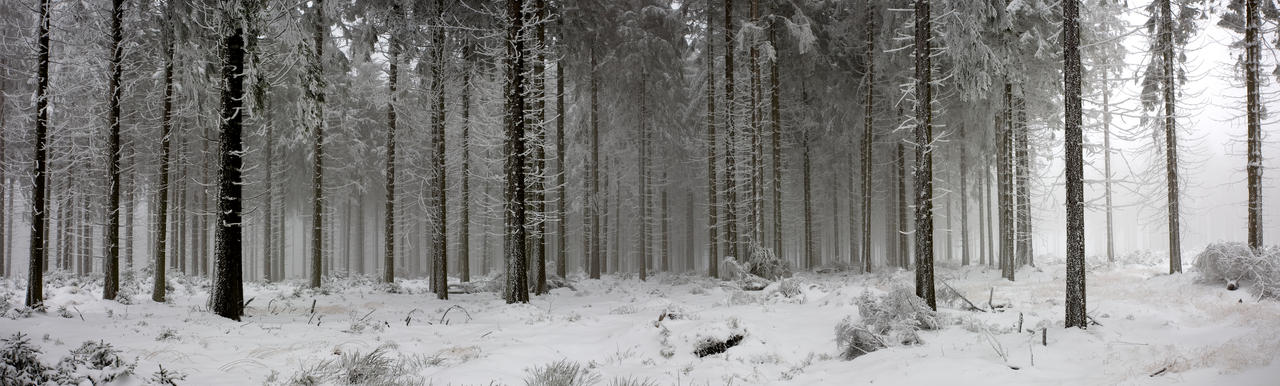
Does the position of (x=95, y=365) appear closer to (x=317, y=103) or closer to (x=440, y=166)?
(x=317, y=103)

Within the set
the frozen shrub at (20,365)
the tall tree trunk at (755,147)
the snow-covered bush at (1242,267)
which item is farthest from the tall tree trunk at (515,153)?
the snow-covered bush at (1242,267)

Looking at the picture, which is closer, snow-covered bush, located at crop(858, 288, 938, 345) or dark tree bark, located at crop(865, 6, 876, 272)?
snow-covered bush, located at crop(858, 288, 938, 345)

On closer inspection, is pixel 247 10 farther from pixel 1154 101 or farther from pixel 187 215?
pixel 187 215

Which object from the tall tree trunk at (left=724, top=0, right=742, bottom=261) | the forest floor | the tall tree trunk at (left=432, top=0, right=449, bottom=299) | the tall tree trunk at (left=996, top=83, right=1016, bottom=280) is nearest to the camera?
the forest floor

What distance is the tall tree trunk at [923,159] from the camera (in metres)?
10.7

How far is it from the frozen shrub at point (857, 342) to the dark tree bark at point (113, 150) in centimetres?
1466

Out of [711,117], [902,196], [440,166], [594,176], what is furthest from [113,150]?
[902,196]

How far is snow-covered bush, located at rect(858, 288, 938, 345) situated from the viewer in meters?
8.66

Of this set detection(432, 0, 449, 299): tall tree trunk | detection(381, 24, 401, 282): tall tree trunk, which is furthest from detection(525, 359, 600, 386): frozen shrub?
detection(381, 24, 401, 282): tall tree trunk

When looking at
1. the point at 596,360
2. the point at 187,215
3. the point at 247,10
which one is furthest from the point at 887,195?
the point at 187,215

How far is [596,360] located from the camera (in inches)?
326

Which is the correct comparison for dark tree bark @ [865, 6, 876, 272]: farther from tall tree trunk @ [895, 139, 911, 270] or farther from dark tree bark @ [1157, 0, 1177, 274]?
dark tree bark @ [1157, 0, 1177, 274]

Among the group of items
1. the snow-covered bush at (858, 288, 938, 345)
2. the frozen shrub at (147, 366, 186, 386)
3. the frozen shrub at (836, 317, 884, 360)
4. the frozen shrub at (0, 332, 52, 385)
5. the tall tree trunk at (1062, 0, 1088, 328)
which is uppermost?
the tall tree trunk at (1062, 0, 1088, 328)

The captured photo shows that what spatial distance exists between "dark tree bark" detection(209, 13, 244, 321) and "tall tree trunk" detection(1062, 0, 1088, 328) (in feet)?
44.1
